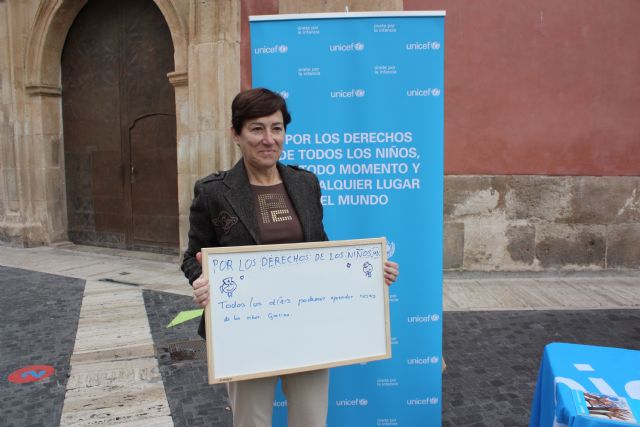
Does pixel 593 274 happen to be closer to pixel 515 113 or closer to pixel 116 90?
pixel 515 113

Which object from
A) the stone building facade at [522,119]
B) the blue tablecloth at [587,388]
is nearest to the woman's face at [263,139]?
the blue tablecloth at [587,388]

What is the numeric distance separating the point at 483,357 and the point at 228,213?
280 centimetres

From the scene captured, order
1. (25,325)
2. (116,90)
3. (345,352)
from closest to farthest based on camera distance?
(345,352) → (25,325) → (116,90)

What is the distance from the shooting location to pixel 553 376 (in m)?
1.81

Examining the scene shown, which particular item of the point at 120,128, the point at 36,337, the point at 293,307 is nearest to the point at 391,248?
the point at 293,307

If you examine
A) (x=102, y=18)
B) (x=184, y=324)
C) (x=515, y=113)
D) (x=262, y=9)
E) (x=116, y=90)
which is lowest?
(x=184, y=324)

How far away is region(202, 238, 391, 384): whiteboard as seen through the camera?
1.81m

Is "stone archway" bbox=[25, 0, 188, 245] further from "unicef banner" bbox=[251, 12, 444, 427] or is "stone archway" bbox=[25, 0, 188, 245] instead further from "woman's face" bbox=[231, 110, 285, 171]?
"woman's face" bbox=[231, 110, 285, 171]

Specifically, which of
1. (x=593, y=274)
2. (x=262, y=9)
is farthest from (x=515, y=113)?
(x=262, y=9)

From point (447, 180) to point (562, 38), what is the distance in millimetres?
2299

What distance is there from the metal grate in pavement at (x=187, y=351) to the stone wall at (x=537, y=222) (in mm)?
3618

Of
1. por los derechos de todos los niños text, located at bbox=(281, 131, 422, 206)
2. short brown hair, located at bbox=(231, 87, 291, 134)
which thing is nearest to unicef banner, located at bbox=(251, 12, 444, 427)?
por los derechos de todos los niños text, located at bbox=(281, 131, 422, 206)

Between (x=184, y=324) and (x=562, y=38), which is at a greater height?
(x=562, y=38)

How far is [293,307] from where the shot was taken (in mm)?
1919
